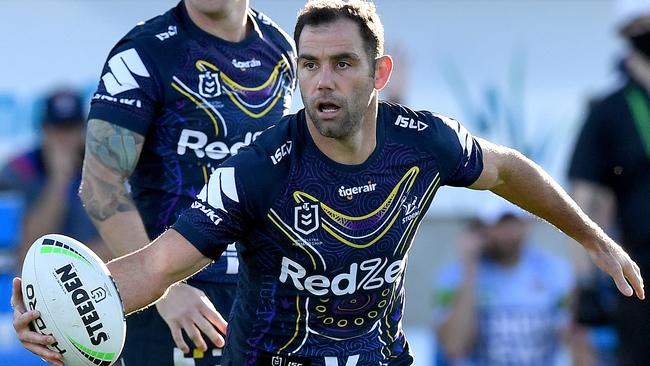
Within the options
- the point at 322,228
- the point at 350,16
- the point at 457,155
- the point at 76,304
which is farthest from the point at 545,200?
the point at 76,304

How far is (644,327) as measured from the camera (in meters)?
7.82

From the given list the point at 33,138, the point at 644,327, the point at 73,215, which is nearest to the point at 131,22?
the point at 33,138

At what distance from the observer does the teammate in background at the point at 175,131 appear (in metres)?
5.55

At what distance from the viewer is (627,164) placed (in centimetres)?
788

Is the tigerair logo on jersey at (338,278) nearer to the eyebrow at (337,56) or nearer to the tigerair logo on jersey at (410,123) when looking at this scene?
the tigerair logo on jersey at (410,123)

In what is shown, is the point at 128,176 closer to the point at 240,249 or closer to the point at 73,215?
the point at 240,249

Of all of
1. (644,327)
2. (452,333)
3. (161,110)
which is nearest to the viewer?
(161,110)

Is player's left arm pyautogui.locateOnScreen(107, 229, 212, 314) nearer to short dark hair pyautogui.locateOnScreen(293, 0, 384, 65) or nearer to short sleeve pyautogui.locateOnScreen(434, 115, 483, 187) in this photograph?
short dark hair pyautogui.locateOnScreen(293, 0, 384, 65)

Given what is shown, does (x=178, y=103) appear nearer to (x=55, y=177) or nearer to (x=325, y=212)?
(x=325, y=212)

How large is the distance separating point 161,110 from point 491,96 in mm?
5745

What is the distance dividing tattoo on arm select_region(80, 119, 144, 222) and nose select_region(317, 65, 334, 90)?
39.1 inches

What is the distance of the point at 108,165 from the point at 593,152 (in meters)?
3.49

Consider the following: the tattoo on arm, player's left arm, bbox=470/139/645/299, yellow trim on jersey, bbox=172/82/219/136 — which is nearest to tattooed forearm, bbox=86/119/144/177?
the tattoo on arm

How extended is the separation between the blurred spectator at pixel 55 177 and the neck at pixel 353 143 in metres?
4.52
